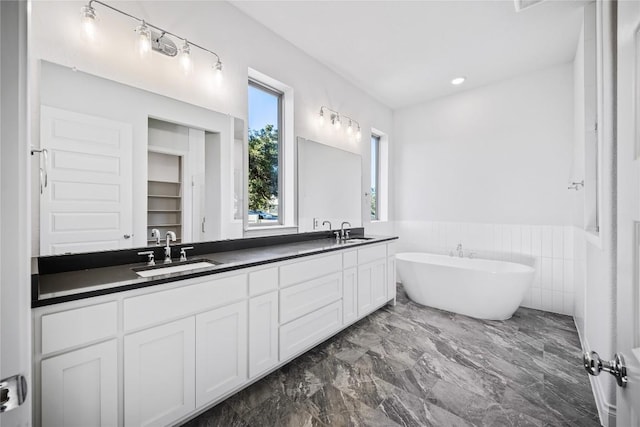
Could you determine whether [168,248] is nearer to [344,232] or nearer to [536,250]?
[344,232]

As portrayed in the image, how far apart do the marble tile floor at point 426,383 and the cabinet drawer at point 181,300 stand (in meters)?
0.68

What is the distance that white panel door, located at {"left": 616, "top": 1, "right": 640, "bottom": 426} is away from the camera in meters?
0.57

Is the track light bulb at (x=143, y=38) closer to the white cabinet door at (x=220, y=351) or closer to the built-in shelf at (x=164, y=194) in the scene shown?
the built-in shelf at (x=164, y=194)

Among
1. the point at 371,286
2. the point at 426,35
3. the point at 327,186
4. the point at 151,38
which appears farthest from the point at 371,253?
the point at 151,38

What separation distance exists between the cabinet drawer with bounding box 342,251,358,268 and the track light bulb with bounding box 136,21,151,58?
6.94ft

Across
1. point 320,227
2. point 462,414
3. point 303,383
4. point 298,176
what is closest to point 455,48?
point 298,176

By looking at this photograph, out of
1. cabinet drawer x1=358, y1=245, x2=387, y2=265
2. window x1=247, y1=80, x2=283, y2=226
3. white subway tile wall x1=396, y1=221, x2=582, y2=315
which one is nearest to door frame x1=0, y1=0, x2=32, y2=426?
window x1=247, y1=80, x2=283, y2=226

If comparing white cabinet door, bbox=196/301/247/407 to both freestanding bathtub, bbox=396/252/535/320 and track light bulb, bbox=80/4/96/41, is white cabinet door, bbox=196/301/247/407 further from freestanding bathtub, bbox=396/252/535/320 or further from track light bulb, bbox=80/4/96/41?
freestanding bathtub, bbox=396/252/535/320

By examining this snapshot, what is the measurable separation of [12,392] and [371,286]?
283cm

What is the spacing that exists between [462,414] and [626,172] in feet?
5.47

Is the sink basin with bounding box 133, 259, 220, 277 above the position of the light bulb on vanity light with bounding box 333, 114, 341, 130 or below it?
below

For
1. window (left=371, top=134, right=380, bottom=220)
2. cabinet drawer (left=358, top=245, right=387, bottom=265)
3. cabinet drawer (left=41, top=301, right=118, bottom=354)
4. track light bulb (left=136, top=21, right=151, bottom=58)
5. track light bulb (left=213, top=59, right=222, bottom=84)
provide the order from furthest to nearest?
window (left=371, top=134, right=380, bottom=220) → cabinet drawer (left=358, top=245, right=387, bottom=265) → track light bulb (left=213, top=59, right=222, bottom=84) → track light bulb (left=136, top=21, right=151, bottom=58) → cabinet drawer (left=41, top=301, right=118, bottom=354)

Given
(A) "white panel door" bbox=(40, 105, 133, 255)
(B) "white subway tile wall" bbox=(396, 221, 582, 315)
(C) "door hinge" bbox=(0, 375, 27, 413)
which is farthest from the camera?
(B) "white subway tile wall" bbox=(396, 221, 582, 315)

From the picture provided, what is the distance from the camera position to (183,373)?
150 cm
